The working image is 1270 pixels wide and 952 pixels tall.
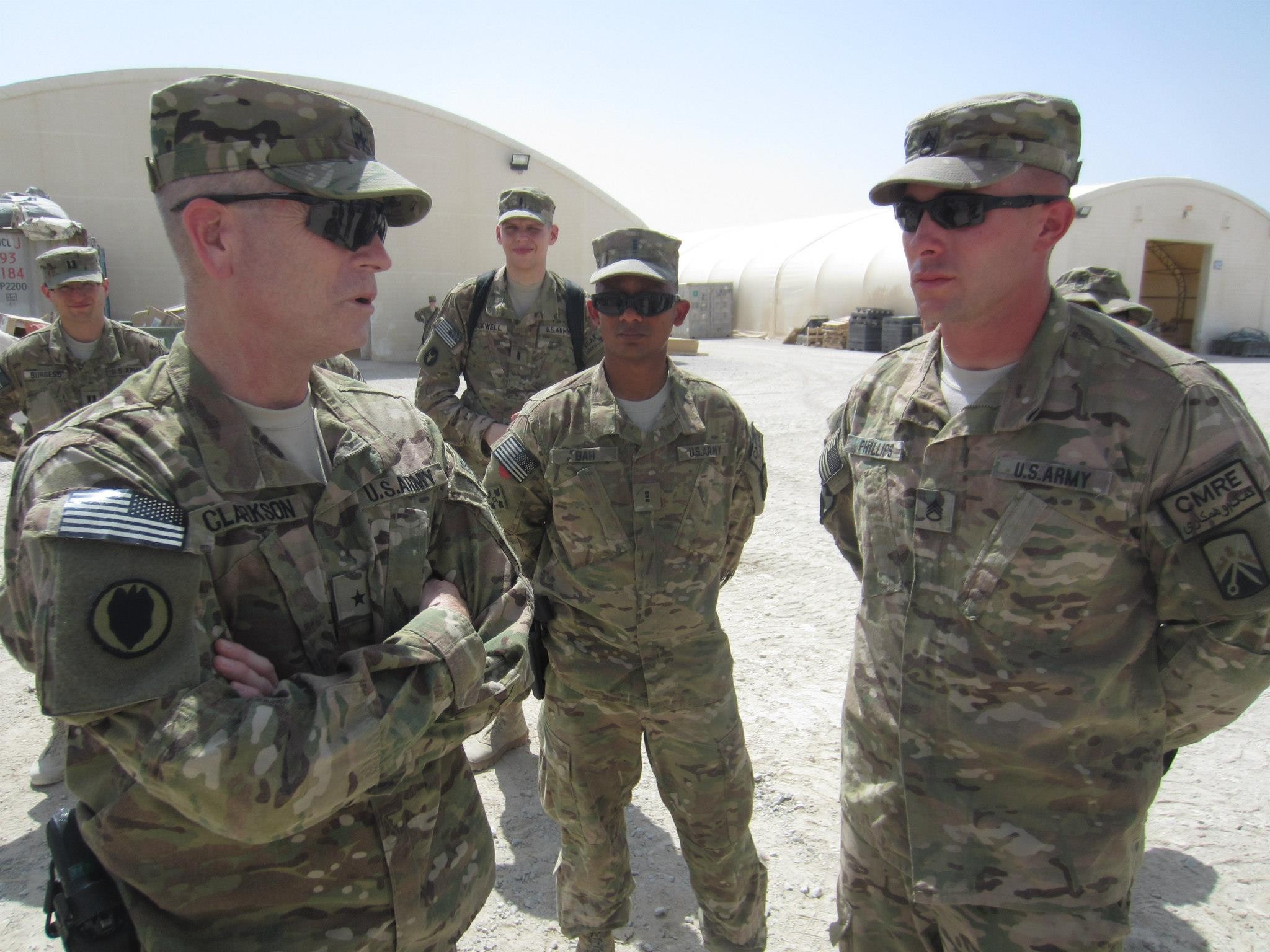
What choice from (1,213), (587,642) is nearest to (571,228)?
(1,213)

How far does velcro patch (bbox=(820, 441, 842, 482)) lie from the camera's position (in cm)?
251

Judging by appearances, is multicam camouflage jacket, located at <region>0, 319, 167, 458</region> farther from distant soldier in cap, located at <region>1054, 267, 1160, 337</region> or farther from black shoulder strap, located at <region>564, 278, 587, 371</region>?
distant soldier in cap, located at <region>1054, 267, 1160, 337</region>

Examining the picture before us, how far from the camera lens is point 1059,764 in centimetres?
186

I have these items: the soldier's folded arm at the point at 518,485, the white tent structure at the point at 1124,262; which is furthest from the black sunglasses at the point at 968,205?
the white tent structure at the point at 1124,262

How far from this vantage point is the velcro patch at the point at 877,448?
214 centimetres

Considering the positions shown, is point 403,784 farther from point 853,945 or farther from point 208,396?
point 853,945

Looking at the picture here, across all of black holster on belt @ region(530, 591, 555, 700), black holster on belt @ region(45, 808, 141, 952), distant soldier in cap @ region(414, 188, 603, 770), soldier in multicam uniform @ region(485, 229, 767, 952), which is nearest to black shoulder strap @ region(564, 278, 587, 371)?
distant soldier in cap @ region(414, 188, 603, 770)

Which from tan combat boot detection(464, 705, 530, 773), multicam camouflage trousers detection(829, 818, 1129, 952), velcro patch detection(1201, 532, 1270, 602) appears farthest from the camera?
tan combat boot detection(464, 705, 530, 773)

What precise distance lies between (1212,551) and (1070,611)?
0.30 m

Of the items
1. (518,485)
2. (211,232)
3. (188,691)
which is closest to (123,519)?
(188,691)

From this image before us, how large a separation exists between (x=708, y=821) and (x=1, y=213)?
1389 centimetres

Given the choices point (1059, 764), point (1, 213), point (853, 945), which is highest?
point (1, 213)

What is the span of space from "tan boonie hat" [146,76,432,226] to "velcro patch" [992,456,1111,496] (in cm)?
144

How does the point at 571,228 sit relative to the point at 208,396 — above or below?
above
